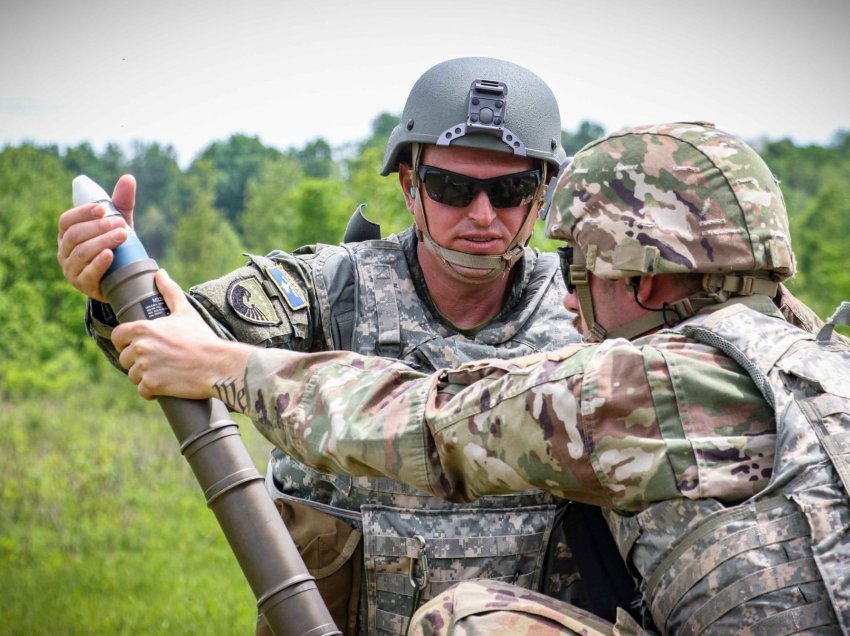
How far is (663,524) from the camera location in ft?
10.8

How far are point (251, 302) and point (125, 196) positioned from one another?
2.50 ft

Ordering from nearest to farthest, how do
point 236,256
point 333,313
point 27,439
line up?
point 333,313 < point 27,439 < point 236,256

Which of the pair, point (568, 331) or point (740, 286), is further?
point (568, 331)

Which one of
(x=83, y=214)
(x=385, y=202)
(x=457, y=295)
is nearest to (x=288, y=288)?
(x=457, y=295)

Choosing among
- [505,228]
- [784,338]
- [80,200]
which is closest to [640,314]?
[784,338]

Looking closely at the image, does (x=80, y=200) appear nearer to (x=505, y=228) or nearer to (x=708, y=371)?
(x=505, y=228)

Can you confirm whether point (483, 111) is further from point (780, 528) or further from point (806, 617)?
point (806, 617)

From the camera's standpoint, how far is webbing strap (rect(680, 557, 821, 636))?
3.06 meters

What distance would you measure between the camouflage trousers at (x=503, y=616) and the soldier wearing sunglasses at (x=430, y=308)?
0.99 metres

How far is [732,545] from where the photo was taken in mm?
3127

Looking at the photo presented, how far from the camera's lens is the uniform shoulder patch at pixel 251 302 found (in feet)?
15.9

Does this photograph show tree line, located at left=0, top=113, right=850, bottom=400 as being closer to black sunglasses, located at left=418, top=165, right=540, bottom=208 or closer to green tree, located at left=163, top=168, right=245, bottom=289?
green tree, located at left=163, top=168, right=245, bottom=289

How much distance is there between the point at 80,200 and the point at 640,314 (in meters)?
2.29

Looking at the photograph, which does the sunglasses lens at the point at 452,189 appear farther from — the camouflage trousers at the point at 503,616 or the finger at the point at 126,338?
the camouflage trousers at the point at 503,616
